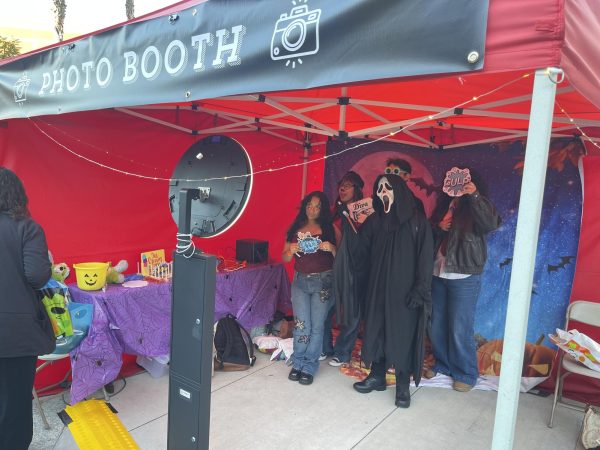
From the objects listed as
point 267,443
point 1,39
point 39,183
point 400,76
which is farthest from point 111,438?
point 1,39

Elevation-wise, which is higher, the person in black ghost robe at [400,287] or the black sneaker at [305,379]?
the person in black ghost robe at [400,287]

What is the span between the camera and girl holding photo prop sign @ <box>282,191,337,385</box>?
11.3 feet

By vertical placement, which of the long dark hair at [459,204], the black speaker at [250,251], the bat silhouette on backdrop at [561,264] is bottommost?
the black speaker at [250,251]

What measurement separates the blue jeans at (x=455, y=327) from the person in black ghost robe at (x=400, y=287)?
520 millimetres

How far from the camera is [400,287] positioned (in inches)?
A: 120

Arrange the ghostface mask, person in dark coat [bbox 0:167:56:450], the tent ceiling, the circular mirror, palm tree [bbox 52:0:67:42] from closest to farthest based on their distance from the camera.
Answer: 1. the circular mirror
2. person in dark coat [bbox 0:167:56:450]
3. the tent ceiling
4. the ghostface mask
5. palm tree [bbox 52:0:67:42]

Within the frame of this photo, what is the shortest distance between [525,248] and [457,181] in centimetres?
199

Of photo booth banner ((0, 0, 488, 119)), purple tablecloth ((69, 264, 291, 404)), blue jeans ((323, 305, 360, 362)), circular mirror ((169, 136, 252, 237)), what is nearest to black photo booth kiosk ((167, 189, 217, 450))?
circular mirror ((169, 136, 252, 237))

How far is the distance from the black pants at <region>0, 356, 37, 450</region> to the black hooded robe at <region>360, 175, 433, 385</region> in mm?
2226

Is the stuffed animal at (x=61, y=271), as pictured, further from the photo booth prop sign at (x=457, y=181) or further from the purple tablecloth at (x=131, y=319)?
the photo booth prop sign at (x=457, y=181)

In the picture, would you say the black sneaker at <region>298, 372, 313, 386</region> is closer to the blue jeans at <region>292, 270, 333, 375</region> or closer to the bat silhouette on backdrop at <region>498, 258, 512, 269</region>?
the blue jeans at <region>292, 270, 333, 375</region>

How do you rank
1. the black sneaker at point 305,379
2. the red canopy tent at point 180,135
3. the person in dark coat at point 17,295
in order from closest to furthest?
the person in dark coat at point 17,295 → the red canopy tent at point 180,135 → the black sneaker at point 305,379

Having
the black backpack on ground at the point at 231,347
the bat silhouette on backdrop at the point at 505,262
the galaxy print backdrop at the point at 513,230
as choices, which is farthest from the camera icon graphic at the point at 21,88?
the bat silhouette on backdrop at the point at 505,262

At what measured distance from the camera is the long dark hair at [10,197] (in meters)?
1.91
